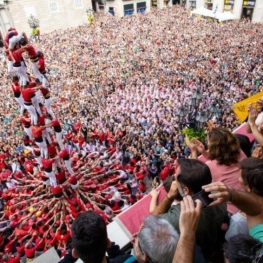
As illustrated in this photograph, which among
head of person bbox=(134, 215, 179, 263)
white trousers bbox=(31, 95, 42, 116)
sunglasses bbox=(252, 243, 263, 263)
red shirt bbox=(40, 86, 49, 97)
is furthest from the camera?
red shirt bbox=(40, 86, 49, 97)

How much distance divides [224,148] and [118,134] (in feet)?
31.5

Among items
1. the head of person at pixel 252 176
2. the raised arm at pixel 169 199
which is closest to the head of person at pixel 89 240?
the raised arm at pixel 169 199

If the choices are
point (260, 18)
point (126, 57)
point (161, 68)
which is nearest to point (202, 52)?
point (161, 68)

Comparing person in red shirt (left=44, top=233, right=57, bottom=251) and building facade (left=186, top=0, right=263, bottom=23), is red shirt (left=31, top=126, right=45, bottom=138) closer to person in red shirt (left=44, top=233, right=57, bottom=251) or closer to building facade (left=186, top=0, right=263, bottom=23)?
person in red shirt (left=44, top=233, right=57, bottom=251)

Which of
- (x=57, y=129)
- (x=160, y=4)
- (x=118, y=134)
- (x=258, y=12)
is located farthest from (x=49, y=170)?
(x=160, y=4)

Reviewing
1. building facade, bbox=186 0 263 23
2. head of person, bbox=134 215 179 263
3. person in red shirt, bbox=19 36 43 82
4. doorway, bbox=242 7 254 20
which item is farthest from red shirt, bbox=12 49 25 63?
doorway, bbox=242 7 254 20

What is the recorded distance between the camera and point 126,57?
24219mm

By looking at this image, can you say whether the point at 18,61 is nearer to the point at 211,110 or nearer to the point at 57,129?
the point at 57,129

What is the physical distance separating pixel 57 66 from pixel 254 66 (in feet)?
52.3

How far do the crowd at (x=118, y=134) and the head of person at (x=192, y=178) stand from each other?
0.04ft

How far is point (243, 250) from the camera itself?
7.22 ft

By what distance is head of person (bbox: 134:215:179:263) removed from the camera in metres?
2.40

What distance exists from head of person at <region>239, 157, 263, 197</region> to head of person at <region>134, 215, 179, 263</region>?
111 cm

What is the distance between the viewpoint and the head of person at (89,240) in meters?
2.83
